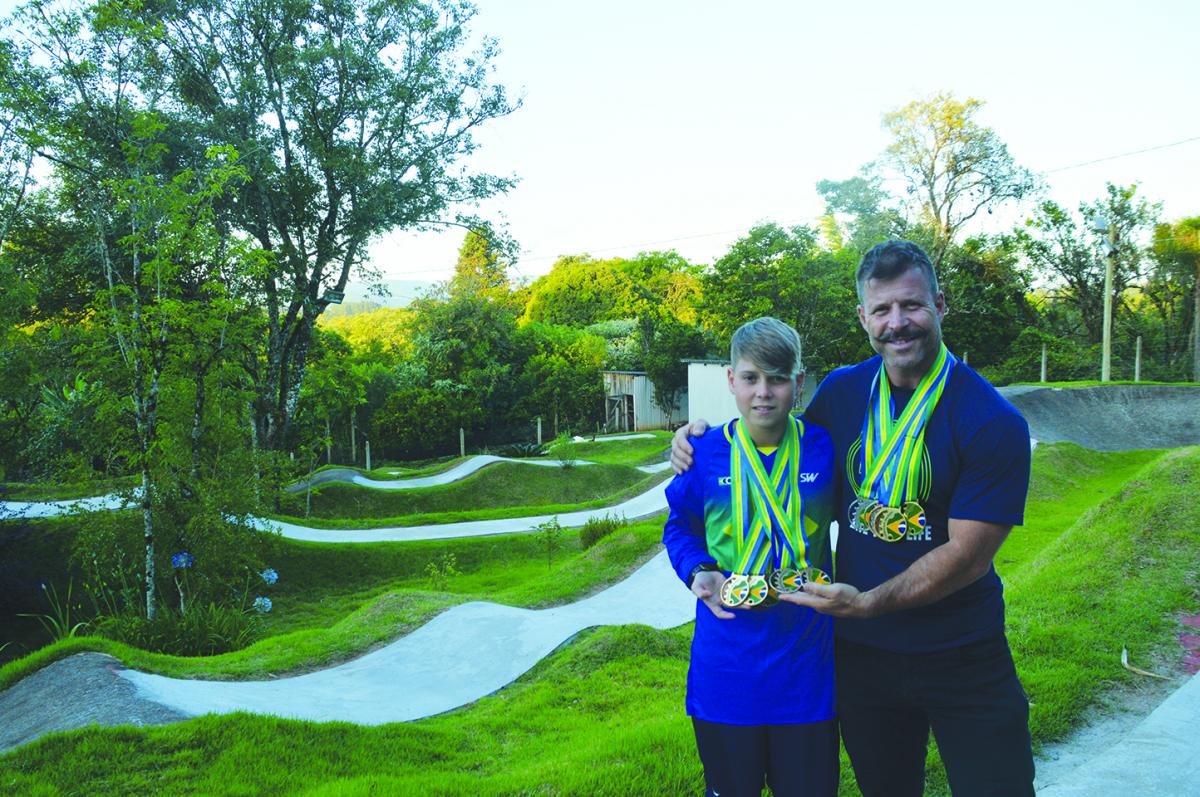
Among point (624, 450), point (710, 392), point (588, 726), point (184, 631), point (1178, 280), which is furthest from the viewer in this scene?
point (1178, 280)

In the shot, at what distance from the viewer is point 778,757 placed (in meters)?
1.88

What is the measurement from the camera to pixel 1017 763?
180cm

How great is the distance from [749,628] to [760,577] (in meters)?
0.14

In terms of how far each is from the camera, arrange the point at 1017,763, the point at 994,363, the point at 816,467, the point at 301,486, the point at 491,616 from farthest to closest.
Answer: the point at 994,363 → the point at 301,486 → the point at 491,616 → the point at 816,467 → the point at 1017,763

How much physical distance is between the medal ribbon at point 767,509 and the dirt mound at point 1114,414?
17.8 m

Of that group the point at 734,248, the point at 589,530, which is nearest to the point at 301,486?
the point at 589,530

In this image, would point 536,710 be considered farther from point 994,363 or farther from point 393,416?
point 994,363

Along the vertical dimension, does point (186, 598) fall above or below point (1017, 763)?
below

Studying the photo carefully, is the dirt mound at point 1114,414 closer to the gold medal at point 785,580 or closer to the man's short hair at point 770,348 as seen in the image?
the man's short hair at point 770,348

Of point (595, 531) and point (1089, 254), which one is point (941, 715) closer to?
point (595, 531)

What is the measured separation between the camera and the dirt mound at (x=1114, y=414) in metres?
18.0

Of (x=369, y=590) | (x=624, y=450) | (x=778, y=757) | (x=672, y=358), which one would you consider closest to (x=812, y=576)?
(x=778, y=757)

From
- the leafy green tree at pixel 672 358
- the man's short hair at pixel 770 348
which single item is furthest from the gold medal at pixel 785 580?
the leafy green tree at pixel 672 358

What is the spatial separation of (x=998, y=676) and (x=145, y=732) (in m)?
3.76
